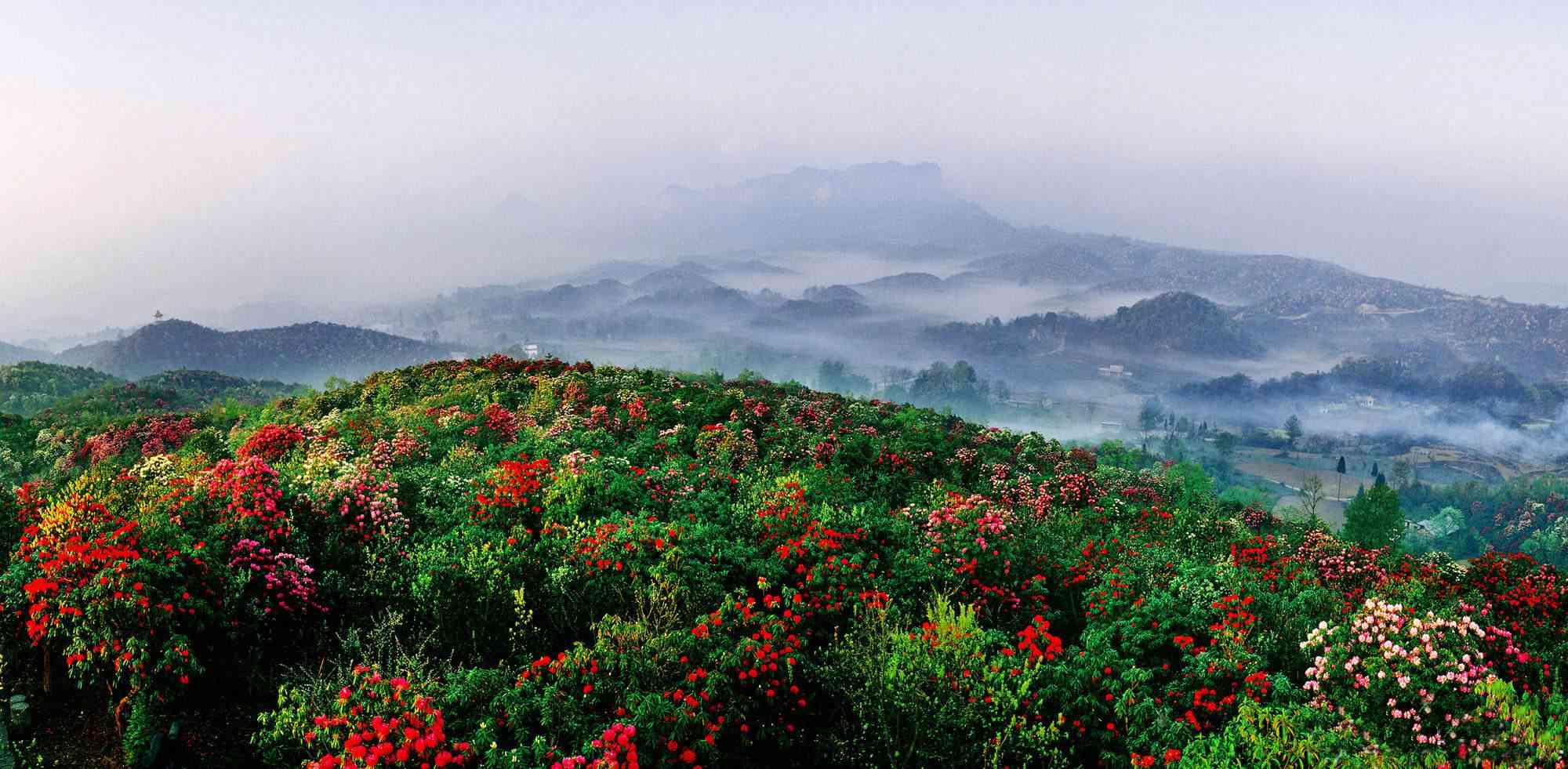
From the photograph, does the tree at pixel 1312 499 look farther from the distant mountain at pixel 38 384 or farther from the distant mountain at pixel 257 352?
the distant mountain at pixel 257 352

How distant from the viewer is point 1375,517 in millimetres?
43531

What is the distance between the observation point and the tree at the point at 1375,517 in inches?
1679

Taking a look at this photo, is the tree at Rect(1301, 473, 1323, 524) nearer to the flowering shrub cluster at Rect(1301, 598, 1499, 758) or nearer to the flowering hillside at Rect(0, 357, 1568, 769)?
the flowering hillside at Rect(0, 357, 1568, 769)

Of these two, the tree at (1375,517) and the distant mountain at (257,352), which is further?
the distant mountain at (257,352)

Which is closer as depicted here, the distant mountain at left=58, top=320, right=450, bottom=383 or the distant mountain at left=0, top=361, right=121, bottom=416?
the distant mountain at left=0, top=361, right=121, bottom=416

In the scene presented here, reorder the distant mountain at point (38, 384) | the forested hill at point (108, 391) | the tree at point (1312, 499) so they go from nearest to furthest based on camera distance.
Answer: the forested hill at point (108, 391) → the distant mountain at point (38, 384) → the tree at point (1312, 499)

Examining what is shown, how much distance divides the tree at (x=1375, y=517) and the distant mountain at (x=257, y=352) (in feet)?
483

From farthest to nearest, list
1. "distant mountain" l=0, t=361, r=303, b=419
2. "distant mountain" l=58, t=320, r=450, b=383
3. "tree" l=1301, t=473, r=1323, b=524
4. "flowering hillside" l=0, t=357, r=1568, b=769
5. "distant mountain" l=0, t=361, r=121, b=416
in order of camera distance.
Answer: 1. "distant mountain" l=58, t=320, r=450, b=383
2. "tree" l=1301, t=473, r=1323, b=524
3. "distant mountain" l=0, t=361, r=121, b=416
4. "distant mountain" l=0, t=361, r=303, b=419
5. "flowering hillside" l=0, t=357, r=1568, b=769

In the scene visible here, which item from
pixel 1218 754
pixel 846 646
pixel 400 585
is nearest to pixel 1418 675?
pixel 1218 754

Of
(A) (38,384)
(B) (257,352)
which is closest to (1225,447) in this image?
(A) (38,384)

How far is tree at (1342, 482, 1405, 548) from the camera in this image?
42.7 meters

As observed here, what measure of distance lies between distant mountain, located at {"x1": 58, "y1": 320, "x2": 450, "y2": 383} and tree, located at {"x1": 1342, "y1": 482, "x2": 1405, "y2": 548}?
147 meters

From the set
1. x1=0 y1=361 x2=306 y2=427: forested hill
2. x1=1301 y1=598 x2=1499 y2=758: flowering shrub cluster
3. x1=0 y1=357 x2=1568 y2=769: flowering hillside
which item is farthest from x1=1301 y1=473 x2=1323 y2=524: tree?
x1=0 y1=361 x2=306 y2=427: forested hill

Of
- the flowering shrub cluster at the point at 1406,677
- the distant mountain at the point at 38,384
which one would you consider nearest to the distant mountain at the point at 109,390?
the distant mountain at the point at 38,384
